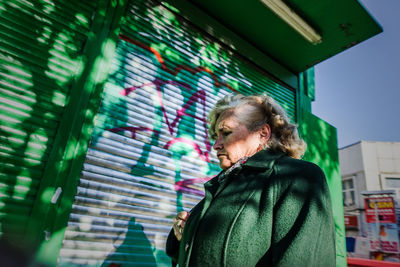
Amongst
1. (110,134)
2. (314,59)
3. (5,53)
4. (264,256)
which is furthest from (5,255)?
(314,59)

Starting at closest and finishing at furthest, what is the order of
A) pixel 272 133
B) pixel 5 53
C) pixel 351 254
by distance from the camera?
1. pixel 272 133
2. pixel 5 53
3. pixel 351 254

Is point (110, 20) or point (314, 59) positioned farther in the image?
point (314, 59)

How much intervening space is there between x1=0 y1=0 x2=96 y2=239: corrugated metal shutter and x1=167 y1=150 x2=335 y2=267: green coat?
1.60 metres

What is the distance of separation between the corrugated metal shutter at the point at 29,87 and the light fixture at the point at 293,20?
2.57m

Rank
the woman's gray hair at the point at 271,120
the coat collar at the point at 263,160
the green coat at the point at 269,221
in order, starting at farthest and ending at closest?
the woman's gray hair at the point at 271,120 < the coat collar at the point at 263,160 < the green coat at the point at 269,221

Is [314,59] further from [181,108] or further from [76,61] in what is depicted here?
[76,61]

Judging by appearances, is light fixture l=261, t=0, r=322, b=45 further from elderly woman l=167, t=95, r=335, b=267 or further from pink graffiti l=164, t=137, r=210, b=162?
elderly woman l=167, t=95, r=335, b=267

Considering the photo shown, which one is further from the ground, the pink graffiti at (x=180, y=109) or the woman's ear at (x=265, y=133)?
the pink graffiti at (x=180, y=109)

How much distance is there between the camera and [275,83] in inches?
184

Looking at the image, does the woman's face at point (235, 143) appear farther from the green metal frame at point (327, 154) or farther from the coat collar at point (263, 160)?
the green metal frame at point (327, 154)

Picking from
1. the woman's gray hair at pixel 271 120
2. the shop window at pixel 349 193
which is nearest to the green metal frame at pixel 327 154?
the woman's gray hair at pixel 271 120

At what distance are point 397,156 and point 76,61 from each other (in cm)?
2760

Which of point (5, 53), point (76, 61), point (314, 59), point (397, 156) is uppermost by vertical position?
point (397, 156)

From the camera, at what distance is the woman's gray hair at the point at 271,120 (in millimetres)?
1716
